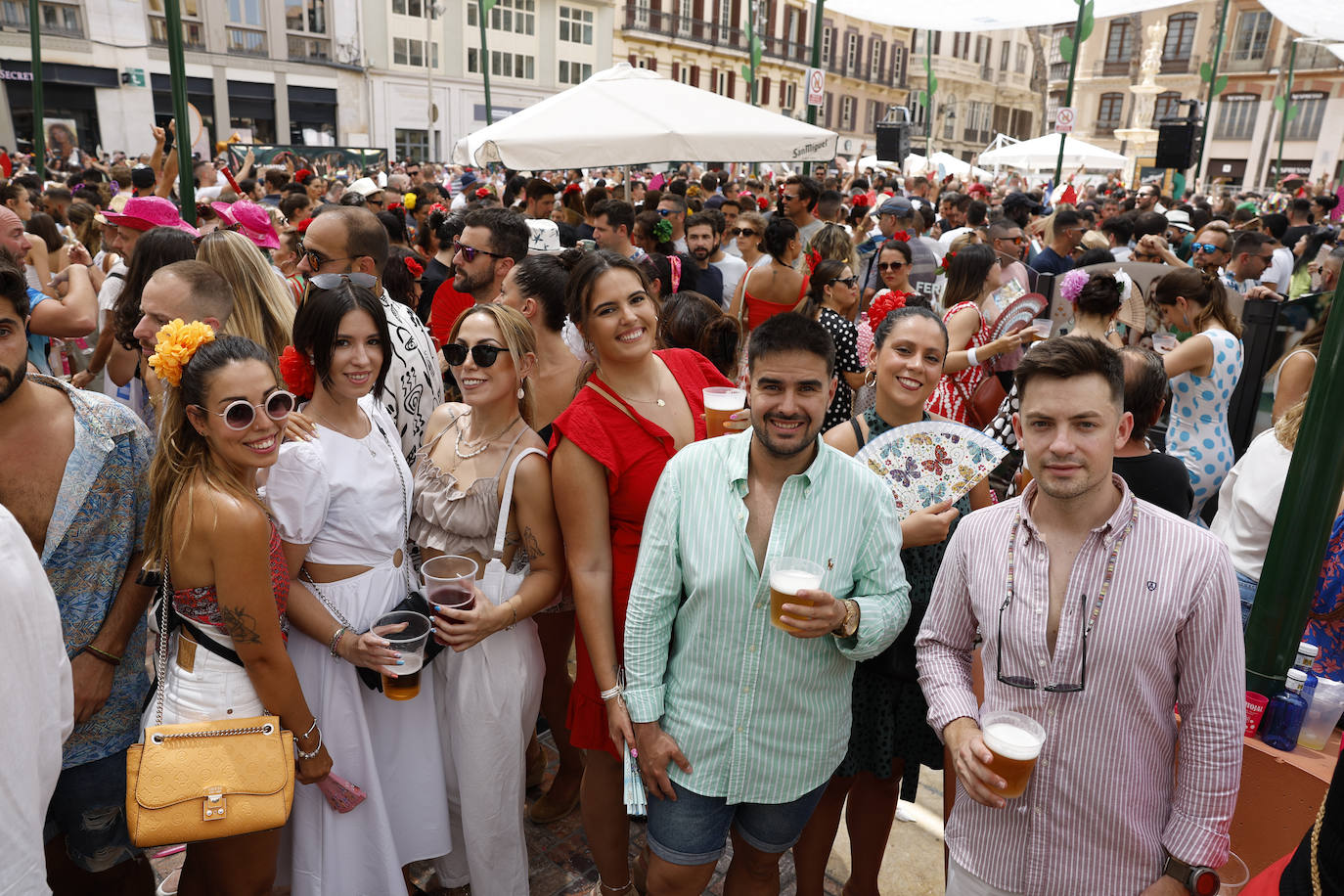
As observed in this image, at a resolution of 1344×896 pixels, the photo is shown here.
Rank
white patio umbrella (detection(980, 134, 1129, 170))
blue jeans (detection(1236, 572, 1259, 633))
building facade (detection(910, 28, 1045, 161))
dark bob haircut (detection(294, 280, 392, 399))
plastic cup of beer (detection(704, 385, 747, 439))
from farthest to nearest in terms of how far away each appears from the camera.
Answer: building facade (detection(910, 28, 1045, 161)) → white patio umbrella (detection(980, 134, 1129, 170)) → blue jeans (detection(1236, 572, 1259, 633)) → plastic cup of beer (detection(704, 385, 747, 439)) → dark bob haircut (detection(294, 280, 392, 399))

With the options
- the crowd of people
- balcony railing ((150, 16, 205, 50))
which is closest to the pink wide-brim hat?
the crowd of people

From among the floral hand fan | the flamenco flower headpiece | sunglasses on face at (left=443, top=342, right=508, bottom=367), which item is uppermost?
the flamenco flower headpiece

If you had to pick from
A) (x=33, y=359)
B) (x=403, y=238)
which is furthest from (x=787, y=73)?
(x=33, y=359)

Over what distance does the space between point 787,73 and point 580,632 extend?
2195 inches

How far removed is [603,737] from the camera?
2680 mm

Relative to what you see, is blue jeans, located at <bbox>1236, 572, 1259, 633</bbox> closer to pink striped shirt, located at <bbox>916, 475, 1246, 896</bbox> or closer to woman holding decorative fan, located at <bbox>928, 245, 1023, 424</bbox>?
pink striped shirt, located at <bbox>916, 475, 1246, 896</bbox>

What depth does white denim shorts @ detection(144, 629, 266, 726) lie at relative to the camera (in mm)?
2264

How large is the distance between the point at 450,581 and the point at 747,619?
886 millimetres

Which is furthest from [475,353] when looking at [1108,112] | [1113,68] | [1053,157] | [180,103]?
[1113,68]

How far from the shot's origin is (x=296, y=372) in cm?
275

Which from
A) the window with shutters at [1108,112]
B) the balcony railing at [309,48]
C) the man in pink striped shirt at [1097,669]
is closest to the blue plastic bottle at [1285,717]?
the man in pink striped shirt at [1097,669]

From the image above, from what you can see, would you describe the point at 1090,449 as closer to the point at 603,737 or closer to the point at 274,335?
the point at 603,737

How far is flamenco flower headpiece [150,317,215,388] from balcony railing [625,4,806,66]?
4621cm

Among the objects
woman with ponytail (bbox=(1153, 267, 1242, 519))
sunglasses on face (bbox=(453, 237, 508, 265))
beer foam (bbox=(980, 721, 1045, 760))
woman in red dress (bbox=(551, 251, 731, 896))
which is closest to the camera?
beer foam (bbox=(980, 721, 1045, 760))
